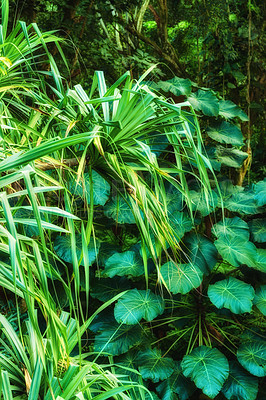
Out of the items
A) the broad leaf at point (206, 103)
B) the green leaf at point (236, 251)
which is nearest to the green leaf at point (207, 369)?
the green leaf at point (236, 251)

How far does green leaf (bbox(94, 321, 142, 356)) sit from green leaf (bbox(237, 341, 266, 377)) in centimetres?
43

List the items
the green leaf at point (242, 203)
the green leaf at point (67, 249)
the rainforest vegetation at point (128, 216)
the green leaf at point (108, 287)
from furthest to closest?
the green leaf at point (242, 203)
the green leaf at point (108, 287)
the green leaf at point (67, 249)
the rainforest vegetation at point (128, 216)

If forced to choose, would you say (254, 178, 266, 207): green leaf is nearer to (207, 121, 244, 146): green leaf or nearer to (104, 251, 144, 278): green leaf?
(207, 121, 244, 146): green leaf

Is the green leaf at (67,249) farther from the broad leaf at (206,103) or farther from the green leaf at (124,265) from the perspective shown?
the broad leaf at (206,103)

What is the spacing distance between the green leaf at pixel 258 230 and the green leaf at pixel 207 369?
0.53 m

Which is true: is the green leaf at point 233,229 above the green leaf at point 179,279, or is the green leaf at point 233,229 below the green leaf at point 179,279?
above

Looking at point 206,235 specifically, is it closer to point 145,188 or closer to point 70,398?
point 145,188

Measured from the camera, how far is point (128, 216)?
1.75 m

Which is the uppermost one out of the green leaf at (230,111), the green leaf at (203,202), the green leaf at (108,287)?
the green leaf at (230,111)

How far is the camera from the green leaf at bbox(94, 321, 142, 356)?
1.63m

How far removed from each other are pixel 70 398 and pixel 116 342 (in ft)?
2.26

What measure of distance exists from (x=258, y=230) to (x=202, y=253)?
336 mm

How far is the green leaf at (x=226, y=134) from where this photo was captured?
2.01 m

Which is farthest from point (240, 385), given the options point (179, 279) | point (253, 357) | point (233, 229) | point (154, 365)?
point (233, 229)
